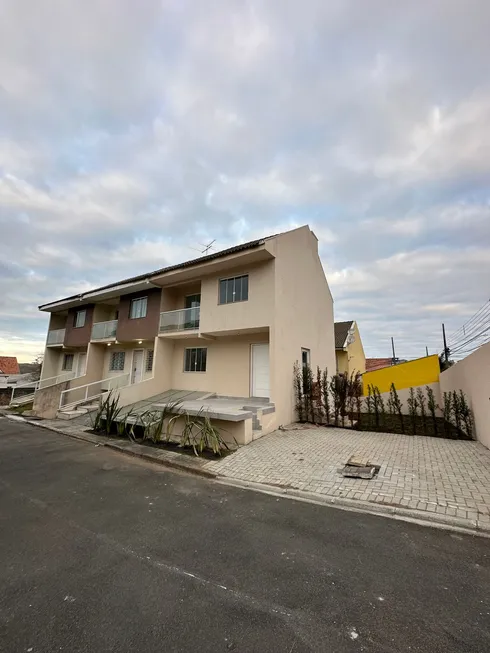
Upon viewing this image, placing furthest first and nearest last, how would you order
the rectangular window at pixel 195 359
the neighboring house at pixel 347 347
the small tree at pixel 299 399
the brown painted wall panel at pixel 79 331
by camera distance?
the neighboring house at pixel 347 347
the brown painted wall panel at pixel 79 331
the rectangular window at pixel 195 359
the small tree at pixel 299 399

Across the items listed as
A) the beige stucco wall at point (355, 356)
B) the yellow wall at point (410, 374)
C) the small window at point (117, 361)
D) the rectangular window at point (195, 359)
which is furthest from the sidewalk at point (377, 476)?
the beige stucco wall at point (355, 356)

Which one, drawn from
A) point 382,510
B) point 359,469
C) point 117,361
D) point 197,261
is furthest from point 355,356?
point 382,510

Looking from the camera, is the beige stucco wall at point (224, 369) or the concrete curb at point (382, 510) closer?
the concrete curb at point (382, 510)

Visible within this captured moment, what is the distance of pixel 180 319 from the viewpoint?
13758 millimetres

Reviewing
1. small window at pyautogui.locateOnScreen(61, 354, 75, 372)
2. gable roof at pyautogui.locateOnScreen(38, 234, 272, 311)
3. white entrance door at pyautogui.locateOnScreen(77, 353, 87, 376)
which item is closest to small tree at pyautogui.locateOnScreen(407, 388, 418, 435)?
gable roof at pyautogui.locateOnScreen(38, 234, 272, 311)

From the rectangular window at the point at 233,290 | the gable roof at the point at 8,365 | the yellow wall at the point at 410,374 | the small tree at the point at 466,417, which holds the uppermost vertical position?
the rectangular window at the point at 233,290

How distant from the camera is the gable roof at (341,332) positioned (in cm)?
2094

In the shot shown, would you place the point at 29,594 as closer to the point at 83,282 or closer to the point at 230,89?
the point at 230,89

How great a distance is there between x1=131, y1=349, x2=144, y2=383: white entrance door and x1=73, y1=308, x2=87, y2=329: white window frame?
516 centimetres

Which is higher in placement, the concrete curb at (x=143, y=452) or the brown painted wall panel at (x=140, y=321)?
the brown painted wall panel at (x=140, y=321)

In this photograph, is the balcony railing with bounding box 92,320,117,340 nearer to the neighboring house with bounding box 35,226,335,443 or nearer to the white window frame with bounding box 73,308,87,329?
the neighboring house with bounding box 35,226,335,443

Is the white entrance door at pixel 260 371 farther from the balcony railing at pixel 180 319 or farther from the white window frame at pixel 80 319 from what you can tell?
the white window frame at pixel 80 319

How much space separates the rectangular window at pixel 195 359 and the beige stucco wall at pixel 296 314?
15.0 feet

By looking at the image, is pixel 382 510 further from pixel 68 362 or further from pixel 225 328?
pixel 68 362
